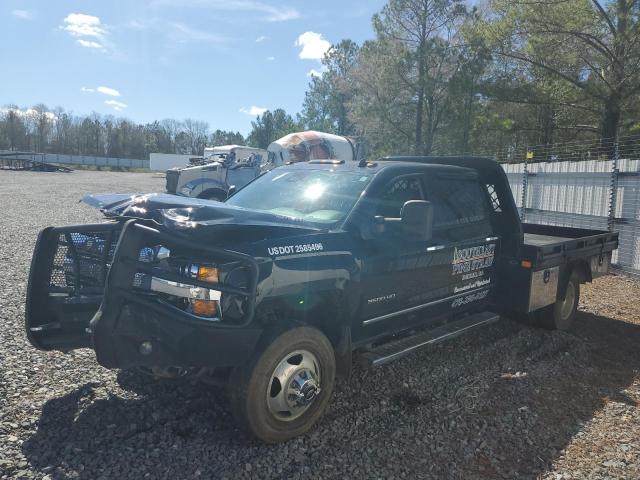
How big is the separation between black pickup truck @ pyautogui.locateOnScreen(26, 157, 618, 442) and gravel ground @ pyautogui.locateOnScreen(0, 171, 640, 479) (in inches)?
12.8

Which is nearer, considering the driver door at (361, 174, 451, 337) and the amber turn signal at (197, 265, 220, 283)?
the amber turn signal at (197, 265, 220, 283)

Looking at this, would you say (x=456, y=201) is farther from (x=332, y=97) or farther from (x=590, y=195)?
(x=332, y=97)

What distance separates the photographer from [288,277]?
3324 mm

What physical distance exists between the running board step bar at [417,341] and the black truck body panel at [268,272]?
0.37 feet

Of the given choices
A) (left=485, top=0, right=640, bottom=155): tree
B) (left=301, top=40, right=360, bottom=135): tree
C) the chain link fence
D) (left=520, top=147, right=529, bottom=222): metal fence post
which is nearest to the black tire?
the chain link fence

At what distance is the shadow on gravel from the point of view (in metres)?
3.09

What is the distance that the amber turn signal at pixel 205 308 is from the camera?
3.09 meters

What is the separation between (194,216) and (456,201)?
2792 mm

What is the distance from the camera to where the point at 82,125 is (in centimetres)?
9112

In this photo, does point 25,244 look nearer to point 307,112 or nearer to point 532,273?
point 532,273

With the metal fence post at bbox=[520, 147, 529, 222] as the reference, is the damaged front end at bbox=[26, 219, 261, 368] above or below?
below

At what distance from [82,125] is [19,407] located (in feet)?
323

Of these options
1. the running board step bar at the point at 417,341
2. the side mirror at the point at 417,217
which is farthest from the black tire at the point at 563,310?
the side mirror at the point at 417,217

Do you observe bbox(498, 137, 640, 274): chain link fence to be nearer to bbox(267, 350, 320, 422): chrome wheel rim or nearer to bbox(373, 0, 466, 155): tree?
bbox(267, 350, 320, 422): chrome wheel rim
